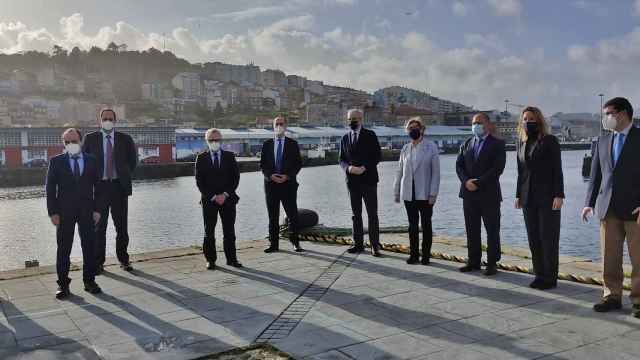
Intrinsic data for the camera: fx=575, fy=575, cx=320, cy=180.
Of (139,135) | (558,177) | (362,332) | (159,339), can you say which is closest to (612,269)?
(558,177)

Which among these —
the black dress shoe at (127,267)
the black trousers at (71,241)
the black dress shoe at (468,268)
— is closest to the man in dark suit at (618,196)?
the black dress shoe at (468,268)

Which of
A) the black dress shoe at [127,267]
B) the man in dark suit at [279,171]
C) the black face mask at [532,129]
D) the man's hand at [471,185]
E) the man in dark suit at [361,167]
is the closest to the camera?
the black face mask at [532,129]

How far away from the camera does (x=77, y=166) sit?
6.00 m

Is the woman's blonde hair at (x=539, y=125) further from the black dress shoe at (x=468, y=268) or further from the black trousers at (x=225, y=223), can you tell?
the black trousers at (x=225, y=223)

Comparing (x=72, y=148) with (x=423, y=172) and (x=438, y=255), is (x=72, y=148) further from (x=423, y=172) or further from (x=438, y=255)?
(x=438, y=255)

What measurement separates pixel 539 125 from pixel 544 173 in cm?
50

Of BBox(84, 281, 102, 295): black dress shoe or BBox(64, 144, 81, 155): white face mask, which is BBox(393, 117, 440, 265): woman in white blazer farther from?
BBox(64, 144, 81, 155): white face mask

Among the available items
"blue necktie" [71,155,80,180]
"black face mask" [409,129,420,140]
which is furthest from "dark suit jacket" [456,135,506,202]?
"blue necktie" [71,155,80,180]

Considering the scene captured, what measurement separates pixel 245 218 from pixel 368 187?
67.3ft

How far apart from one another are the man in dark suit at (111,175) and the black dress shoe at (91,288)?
95 centimetres

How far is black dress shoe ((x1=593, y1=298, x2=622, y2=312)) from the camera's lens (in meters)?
4.95

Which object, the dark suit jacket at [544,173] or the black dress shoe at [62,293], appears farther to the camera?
the dark suit jacket at [544,173]

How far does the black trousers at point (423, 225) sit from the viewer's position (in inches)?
283

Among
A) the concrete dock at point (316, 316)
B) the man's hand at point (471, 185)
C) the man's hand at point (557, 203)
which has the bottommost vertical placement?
the concrete dock at point (316, 316)
